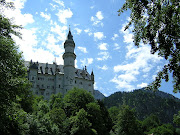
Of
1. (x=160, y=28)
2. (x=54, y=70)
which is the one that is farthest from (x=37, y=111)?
(x=54, y=70)

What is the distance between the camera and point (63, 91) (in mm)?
76125

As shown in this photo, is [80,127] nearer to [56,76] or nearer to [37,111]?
[37,111]

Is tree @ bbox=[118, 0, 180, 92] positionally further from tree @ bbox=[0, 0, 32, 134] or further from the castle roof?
the castle roof

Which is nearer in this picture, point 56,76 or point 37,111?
point 37,111

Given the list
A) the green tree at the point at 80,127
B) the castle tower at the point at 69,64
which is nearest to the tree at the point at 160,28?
the green tree at the point at 80,127

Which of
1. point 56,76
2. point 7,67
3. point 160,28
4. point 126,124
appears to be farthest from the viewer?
point 56,76

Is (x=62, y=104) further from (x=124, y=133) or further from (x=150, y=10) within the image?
(x=150, y=10)

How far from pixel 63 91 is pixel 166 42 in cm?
6896

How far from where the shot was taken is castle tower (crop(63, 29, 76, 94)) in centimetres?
7612

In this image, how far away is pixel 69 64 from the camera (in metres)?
77.3

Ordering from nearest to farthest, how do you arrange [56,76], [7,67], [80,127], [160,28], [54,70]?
[160,28] → [7,67] → [80,127] → [56,76] → [54,70]

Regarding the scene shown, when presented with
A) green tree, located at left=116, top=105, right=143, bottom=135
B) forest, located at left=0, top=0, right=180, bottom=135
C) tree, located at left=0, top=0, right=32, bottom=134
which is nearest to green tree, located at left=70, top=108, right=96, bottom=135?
forest, located at left=0, top=0, right=180, bottom=135

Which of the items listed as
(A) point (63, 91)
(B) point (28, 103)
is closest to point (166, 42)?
(B) point (28, 103)

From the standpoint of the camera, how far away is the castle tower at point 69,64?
2997 inches
